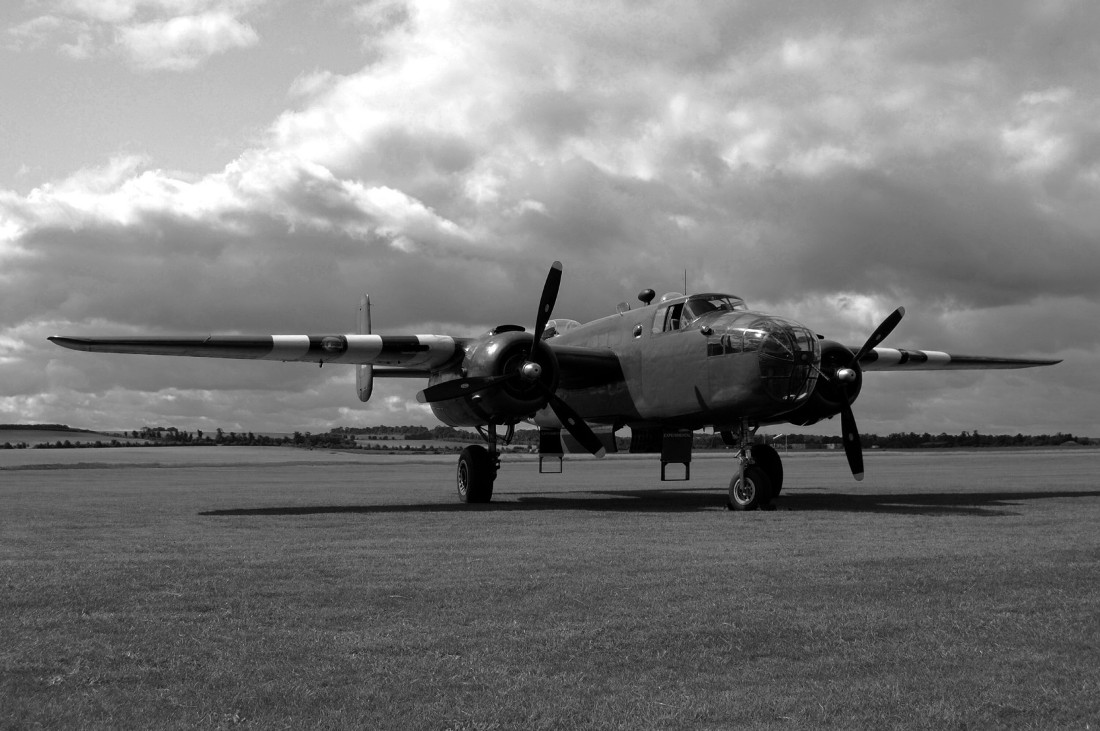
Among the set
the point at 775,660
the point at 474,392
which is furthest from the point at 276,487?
the point at 775,660

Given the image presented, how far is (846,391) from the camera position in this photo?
885 inches

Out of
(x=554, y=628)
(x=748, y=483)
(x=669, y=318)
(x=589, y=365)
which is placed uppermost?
(x=669, y=318)

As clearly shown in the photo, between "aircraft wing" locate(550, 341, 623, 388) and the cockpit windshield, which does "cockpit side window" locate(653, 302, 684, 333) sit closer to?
the cockpit windshield

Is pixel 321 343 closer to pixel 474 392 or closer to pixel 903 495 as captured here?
pixel 474 392

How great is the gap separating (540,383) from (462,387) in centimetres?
178

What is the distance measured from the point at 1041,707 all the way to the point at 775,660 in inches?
68.0

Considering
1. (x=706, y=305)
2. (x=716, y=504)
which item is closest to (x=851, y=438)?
(x=716, y=504)

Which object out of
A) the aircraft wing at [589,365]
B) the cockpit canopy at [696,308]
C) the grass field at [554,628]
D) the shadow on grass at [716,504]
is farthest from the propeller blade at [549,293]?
the grass field at [554,628]

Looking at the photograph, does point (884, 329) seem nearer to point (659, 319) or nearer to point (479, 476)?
point (659, 319)

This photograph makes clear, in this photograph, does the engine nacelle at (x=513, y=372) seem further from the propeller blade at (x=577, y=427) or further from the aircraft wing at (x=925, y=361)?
the aircraft wing at (x=925, y=361)

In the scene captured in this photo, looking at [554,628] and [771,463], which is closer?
[554,628]

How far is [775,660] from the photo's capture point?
6.96 metres

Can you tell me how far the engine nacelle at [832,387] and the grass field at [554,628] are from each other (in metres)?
7.49

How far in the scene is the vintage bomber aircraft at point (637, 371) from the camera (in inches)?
774
